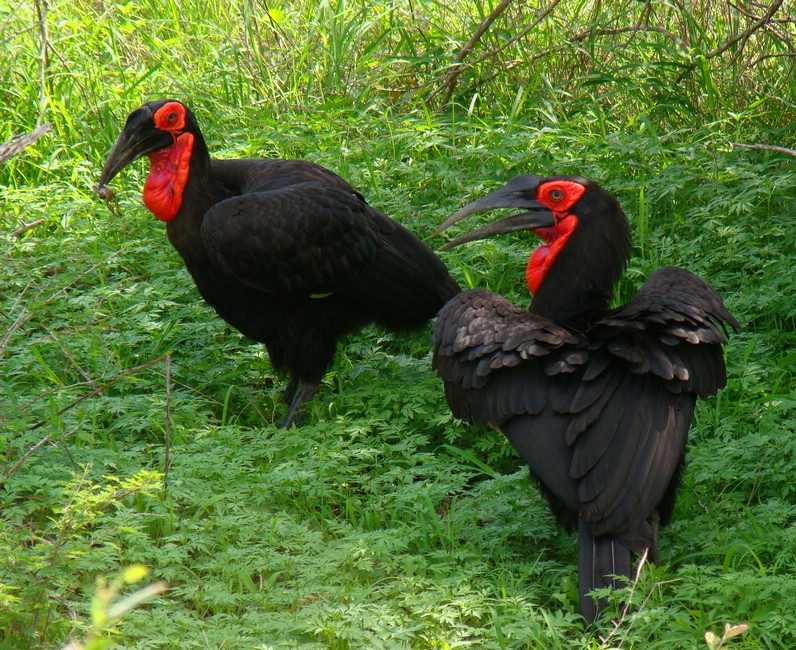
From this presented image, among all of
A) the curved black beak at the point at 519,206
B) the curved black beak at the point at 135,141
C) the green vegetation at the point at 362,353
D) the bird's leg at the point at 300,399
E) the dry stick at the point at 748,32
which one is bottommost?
the bird's leg at the point at 300,399

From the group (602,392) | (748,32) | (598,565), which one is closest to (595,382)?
(602,392)

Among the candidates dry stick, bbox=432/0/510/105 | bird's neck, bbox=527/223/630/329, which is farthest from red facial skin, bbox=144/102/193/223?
dry stick, bbox=432/0/510/105

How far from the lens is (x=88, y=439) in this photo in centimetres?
320

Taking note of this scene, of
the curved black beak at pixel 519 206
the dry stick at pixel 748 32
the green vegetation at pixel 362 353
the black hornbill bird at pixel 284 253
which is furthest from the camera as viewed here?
the dry stick at pixel 748 32

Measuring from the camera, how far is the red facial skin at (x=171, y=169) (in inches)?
158

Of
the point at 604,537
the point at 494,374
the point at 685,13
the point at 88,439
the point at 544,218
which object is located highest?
the point at 685,13

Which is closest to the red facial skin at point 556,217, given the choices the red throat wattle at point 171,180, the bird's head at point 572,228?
the bird's head at point 572,228

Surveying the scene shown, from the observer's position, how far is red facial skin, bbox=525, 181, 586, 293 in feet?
10.7

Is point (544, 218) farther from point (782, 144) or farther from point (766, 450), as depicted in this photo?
point (782, 144)

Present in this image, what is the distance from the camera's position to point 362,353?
449 centimetres

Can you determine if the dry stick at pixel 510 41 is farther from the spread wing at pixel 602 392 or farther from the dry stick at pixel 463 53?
the spread wing at pixel 602 392

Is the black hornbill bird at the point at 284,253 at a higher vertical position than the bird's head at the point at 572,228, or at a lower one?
lower

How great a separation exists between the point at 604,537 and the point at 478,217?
244 cm

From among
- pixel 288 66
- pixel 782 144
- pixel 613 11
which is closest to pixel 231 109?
pixel 288 66
